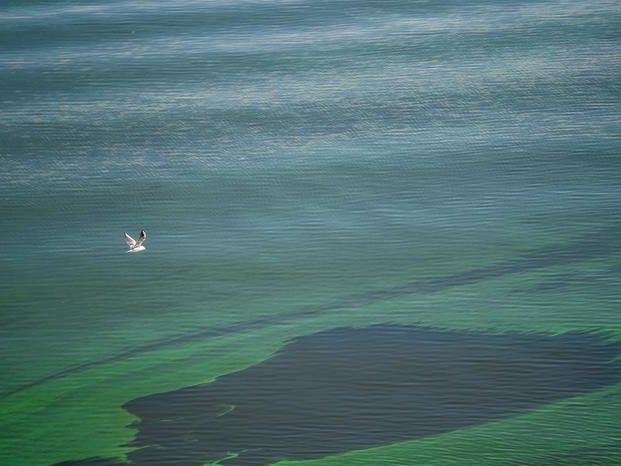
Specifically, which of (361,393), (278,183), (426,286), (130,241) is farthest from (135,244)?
(361,393)

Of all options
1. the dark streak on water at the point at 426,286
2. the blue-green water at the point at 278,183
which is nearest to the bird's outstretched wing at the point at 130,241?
the blue-green water at the point at 278,183

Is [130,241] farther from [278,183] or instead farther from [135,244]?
[278,183]

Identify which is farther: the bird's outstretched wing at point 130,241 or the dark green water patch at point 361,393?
the bird's outstretched wing at point 130,241

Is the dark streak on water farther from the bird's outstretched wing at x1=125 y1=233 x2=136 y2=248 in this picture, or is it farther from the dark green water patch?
the bird's outstretched wing at x1=125 y1=233 x2=136 y2=248

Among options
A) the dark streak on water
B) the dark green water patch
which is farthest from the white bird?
the dark green water patch

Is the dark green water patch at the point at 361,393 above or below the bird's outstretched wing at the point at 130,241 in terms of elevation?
below

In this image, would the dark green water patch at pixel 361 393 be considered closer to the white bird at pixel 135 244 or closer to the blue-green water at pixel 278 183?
the blue-green water at pixel 278 183
